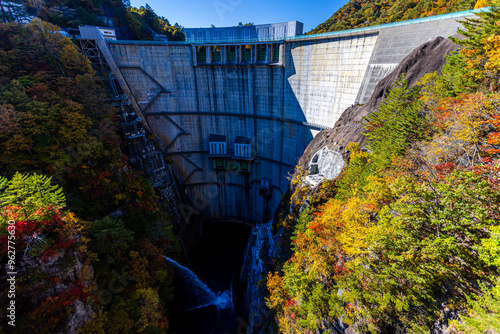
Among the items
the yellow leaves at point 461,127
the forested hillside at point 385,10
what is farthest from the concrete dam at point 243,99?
the forested hillside at point 385,10

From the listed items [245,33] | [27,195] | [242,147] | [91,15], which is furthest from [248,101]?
[91,15]

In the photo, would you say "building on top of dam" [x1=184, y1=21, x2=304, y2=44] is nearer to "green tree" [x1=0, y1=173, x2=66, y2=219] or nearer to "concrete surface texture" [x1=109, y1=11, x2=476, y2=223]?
"concrete surface texture" [x1=109, y1=11, x2=476, y2=223]

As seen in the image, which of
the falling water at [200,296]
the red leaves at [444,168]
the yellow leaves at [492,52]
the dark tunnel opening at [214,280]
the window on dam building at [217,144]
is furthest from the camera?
the window on dam building at [217,144]

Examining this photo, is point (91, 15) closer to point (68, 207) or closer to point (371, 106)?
point (68, 207)

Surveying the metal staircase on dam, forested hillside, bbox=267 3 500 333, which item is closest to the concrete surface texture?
the metal staircase on dam

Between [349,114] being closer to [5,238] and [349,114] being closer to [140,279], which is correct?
[140,279]

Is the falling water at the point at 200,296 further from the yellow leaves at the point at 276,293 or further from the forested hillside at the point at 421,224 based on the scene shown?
the forested hillside at the point at 421,224

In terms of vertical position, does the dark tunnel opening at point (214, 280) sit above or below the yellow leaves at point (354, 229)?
below

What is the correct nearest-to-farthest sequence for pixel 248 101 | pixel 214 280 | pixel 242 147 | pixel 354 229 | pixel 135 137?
pixel 354 229, pixel 135 137, pixel 214 280, pixel 248 101, pixel 242 147
